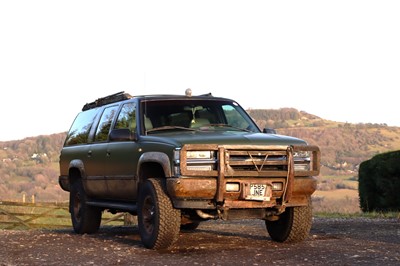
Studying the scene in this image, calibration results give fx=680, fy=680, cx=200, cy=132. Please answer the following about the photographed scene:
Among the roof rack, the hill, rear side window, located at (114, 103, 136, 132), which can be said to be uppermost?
the roof rack

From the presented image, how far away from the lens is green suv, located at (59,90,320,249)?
8258mm

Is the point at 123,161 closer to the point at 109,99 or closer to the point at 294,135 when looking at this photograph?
the point at 109,99

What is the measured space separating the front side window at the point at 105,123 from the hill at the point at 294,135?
59.8 meters

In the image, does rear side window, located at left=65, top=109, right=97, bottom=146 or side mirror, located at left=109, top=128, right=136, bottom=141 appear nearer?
side mirror, located at left=109, top=128, right=136, bottom=141

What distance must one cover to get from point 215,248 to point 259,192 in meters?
1.03

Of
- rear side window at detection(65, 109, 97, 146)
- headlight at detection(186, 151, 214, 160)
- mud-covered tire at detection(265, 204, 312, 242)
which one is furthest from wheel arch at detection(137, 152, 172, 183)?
rear side window at detection(65, 109, 97, 146)

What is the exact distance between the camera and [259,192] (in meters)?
8.35

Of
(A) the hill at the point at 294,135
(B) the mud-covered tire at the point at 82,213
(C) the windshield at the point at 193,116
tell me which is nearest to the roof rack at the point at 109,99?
(C) the windshield at the point at 193,116

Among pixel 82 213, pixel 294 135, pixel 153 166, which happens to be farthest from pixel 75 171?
pixel 294 135

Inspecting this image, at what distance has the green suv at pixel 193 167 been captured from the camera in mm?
8258

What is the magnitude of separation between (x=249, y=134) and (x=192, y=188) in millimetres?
1392

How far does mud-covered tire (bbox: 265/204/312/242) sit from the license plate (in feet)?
3.16

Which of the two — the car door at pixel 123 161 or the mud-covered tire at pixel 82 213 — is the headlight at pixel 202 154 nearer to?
the car door at pixel 123 161

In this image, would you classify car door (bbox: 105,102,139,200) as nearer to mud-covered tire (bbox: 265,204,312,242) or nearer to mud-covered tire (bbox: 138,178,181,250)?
mud-covered tire (bbox: 138,178,181,250)
